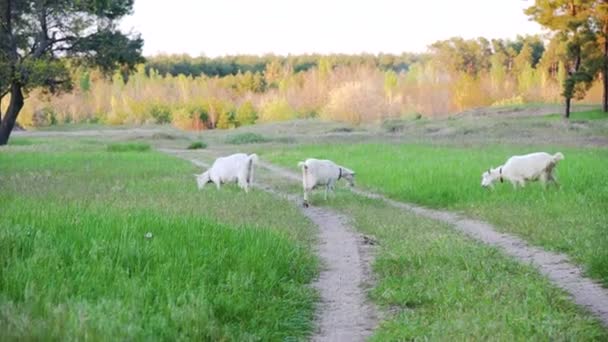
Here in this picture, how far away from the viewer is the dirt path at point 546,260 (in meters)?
8.76

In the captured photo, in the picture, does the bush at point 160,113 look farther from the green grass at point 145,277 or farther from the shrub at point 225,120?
the green grass at point 145,277

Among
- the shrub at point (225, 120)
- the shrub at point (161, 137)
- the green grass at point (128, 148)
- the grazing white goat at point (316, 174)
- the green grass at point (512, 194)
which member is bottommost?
the shrub at point (225, 120)

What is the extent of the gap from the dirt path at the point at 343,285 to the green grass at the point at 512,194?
292cm

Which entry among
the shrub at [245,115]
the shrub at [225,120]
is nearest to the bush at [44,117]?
the shrub at [225,120]

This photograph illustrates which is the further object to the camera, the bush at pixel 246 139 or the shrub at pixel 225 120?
the shrub at pixel 225 120

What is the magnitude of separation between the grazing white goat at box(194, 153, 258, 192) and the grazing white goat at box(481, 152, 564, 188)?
6.13 m

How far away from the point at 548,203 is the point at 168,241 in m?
9.78

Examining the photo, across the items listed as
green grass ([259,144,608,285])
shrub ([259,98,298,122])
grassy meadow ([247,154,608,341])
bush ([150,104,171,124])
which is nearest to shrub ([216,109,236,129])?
shrub ([259,98,298,122])

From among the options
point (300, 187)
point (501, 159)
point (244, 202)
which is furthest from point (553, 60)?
point (244, 202)

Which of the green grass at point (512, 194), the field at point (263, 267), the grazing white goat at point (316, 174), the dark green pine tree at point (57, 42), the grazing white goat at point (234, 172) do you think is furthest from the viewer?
the dark green pine tree at point (57, 42)

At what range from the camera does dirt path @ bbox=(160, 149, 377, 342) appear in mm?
7715

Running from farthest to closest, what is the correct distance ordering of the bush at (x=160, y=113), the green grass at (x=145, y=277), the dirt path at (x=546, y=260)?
the bush at (x=160, y=113) → the dirt path at (x=546, y=260) → the green grass at (x=145, y=277)

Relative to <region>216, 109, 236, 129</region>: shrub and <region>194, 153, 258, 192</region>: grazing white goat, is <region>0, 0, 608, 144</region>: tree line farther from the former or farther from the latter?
<region>194, 153, 258, 192</region>: grazing white goat

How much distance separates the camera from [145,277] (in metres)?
7.99
